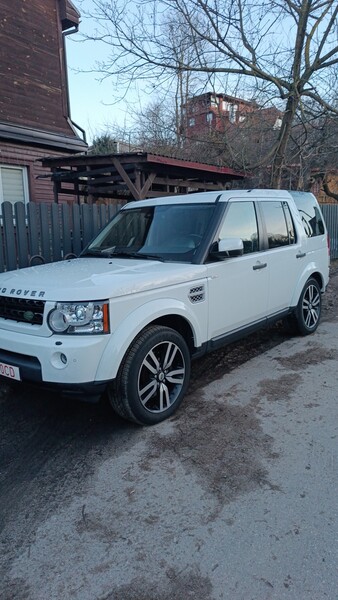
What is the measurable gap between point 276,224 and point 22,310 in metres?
3.28

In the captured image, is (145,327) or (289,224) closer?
(145,327)

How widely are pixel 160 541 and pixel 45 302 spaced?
68.7 inches

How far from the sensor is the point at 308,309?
593 cm

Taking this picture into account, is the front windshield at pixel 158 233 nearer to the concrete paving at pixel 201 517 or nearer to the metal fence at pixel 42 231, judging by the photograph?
the metal fence at pixel 42 231

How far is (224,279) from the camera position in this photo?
413 centimetres

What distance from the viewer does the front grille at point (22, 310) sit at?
3170 mm

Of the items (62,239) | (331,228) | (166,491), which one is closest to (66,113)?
(62,239)

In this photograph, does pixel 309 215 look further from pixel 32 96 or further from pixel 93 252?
pixel 32 96

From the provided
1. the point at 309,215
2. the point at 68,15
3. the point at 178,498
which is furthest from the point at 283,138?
the point at 178,498

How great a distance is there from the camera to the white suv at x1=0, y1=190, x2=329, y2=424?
119 inches

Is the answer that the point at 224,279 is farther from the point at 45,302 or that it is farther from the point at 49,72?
the point at 49,72

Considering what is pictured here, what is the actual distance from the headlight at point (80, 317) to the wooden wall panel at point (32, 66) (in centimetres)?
974

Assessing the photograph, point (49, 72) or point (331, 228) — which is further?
point (331, 228)

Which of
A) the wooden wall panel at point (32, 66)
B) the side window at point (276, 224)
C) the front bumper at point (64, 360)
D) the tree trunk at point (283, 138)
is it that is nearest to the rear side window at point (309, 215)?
the side window at point (276, 224)
